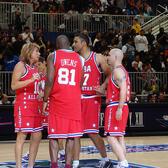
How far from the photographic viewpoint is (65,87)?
6.81 m

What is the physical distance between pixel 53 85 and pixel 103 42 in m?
12.5

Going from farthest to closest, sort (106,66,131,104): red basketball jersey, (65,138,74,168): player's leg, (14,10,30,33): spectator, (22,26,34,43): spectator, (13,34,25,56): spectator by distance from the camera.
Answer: (14,10,30,33): spectator
(22,26,34,43): spectator
(13,34,25,56): spectator
(106,66,131,104): red basketball jersey
(65,138,74,168): player's leg

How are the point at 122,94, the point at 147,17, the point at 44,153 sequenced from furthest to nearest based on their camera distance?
1. the point at 147,17
2. the point at 44,153
3. the point at 122,94

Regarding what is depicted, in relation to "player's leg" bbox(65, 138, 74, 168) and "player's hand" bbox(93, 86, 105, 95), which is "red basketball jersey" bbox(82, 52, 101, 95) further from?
"player's leg" bbox(65, 138, 74, 168)

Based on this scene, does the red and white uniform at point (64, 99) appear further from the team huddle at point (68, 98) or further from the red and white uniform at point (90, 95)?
the red and white uniform at point (90, 95)

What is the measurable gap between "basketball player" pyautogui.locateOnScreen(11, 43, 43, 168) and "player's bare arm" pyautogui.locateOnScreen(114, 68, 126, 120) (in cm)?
115

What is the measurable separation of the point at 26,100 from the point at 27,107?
102 millimetres

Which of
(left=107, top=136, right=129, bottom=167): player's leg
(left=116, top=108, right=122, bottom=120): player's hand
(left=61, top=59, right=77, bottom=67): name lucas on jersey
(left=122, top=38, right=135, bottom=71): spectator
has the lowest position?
(left=107, top=136, right=129, bottom=167): player's leg

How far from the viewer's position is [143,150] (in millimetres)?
11039

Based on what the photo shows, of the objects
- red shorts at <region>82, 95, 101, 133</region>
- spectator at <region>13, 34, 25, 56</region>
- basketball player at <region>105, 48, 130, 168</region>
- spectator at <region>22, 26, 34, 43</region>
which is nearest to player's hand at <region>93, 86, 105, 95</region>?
red shorts at <region>82, 95, 101, 133</region>

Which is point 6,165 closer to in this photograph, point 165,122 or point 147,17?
point 165,122

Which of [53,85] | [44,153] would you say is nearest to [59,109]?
[53,85]

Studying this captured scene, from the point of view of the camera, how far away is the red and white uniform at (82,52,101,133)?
26.9 feet

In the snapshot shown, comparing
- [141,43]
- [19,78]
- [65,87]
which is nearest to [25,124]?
[19,78]
